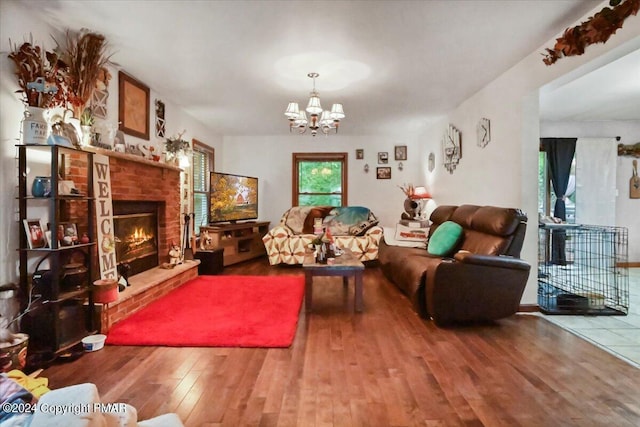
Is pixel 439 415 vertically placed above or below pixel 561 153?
below

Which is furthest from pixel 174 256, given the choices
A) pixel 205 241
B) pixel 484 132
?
pixel 484 132

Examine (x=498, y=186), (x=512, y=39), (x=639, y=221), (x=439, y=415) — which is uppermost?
(x=512, y=39)

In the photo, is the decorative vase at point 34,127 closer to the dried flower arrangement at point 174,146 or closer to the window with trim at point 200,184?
the dried flower arrangement at point 174,146

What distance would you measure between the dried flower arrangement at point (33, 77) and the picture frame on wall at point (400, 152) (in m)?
5.69

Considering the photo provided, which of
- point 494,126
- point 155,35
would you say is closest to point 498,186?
point 494,126

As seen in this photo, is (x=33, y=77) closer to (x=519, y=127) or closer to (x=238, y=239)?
(x=238, y=239)

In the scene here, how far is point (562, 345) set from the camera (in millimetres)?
2467

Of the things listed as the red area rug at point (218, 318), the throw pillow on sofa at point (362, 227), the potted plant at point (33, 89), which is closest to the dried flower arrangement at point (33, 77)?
the potted plant at point (33, 89)

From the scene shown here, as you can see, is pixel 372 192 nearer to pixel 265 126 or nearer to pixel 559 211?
pixel 265 126

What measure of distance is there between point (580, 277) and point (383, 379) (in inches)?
156

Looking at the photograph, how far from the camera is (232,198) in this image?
5.97 metres

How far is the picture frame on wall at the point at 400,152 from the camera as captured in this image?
700cm

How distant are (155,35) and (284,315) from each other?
252 centimetres

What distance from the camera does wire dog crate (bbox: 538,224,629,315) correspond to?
3.33 m
